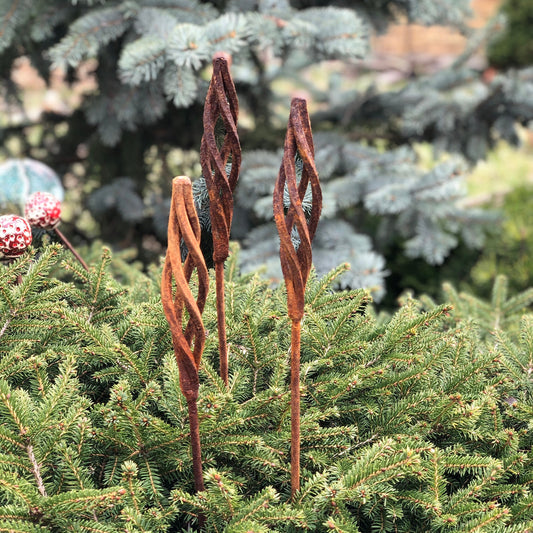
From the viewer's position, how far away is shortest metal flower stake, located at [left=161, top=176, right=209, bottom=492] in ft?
2.27

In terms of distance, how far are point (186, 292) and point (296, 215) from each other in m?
0.16

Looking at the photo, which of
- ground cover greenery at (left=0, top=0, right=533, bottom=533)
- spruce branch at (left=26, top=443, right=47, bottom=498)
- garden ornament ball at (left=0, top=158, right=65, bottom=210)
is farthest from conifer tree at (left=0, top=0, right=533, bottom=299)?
spruce branch at (left=26, top=443, right=47, bottom=498)

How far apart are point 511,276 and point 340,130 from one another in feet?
3.16

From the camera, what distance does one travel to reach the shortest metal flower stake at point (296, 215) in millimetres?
706

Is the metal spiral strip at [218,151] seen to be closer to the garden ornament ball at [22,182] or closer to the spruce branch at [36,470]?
the spruce branch at [36,470]

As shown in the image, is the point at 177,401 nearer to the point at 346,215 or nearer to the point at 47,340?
the point at 47,340

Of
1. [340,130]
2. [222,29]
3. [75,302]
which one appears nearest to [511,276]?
[340,130]

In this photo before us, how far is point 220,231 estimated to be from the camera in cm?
85

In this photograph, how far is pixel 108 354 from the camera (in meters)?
0.93

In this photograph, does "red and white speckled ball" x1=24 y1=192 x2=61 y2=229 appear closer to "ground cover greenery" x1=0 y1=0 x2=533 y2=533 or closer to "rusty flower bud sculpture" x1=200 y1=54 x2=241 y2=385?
"ground cover greenery" x1=0 y1=0 x2=533 y2=533

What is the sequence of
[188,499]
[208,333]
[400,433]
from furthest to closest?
[208,333]
[400,433]
[188,499]

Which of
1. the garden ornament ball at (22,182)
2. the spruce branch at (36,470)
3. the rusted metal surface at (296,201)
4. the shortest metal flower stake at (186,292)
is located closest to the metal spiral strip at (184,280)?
the shortest metal flower stake at (186,292)

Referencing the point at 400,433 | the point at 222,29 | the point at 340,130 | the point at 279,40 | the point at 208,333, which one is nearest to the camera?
the point at 400,433

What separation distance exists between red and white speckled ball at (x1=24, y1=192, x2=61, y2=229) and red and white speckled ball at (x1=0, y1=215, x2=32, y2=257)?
0.15 meters
